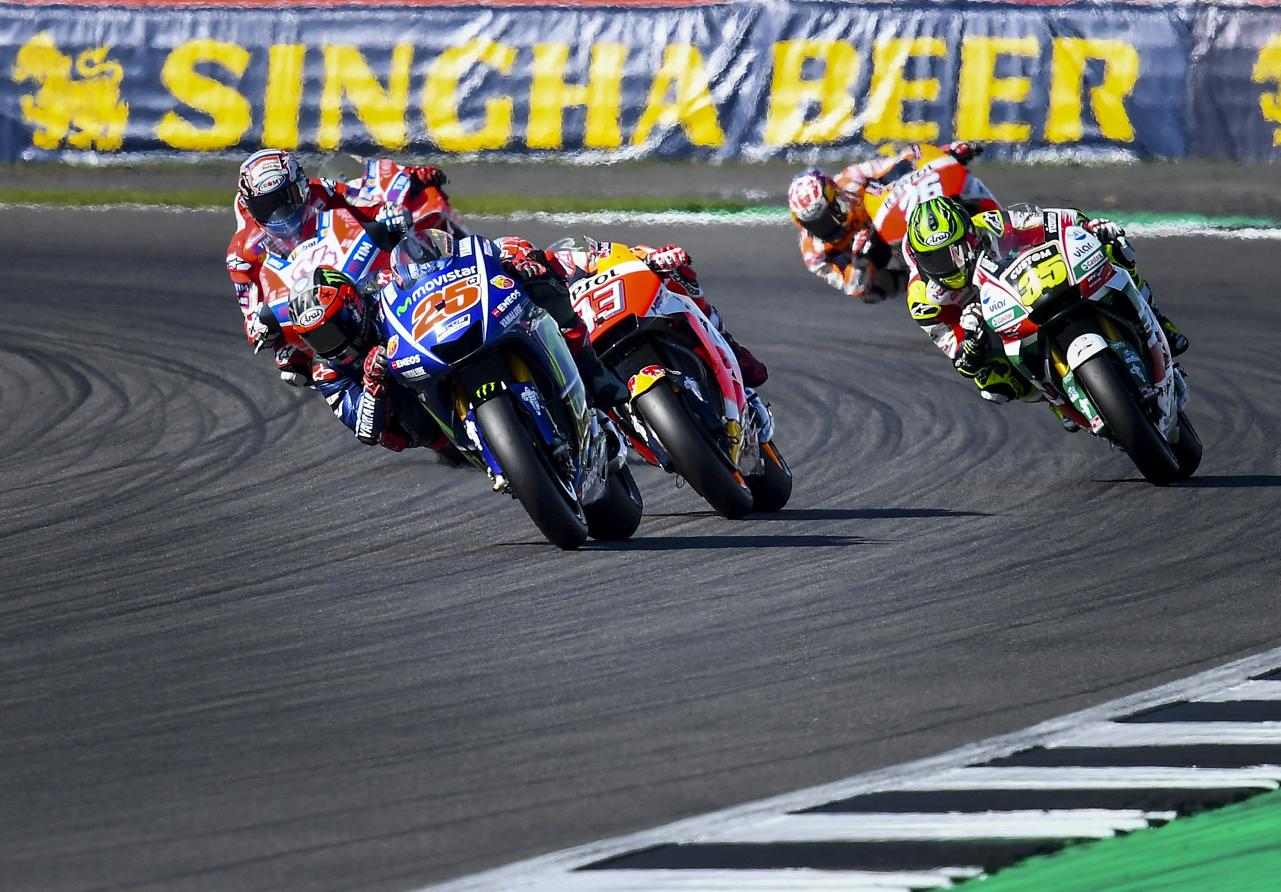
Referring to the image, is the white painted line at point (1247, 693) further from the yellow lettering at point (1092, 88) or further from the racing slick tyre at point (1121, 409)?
the yellow lettering at point (1092, 88)

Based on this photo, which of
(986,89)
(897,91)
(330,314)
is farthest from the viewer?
(897,91)

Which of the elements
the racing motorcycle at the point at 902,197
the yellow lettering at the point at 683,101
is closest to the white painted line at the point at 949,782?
the racing motorcycle at the point at 902,197

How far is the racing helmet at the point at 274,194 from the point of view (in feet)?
34.1

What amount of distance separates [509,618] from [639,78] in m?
12.6

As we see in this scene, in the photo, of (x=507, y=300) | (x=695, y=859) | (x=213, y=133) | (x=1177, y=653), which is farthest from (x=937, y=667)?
(x=213, y=133)

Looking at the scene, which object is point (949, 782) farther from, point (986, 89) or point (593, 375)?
point (986, 89)

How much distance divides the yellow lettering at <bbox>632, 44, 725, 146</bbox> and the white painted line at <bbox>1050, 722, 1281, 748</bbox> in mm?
13925

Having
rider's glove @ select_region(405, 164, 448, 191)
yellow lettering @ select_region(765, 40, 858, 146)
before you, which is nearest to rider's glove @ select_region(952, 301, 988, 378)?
rider's glove @ select_region(405, 164, 448, 191)

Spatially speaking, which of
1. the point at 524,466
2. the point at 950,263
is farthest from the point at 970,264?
the point at 524,466

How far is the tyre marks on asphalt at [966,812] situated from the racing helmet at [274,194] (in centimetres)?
572

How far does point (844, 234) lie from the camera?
474 inches

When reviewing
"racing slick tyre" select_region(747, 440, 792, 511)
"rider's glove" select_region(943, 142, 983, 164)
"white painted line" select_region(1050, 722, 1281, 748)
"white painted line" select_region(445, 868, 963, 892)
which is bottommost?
"racing slick tyre" select_region(747, 440, 792, 511)

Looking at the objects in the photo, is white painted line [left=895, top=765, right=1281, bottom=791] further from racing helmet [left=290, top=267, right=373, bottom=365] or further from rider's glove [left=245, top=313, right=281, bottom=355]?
rider's glove [left=245, top=313, right=281, bottom=355]

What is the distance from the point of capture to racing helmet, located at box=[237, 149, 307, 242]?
1040cm
